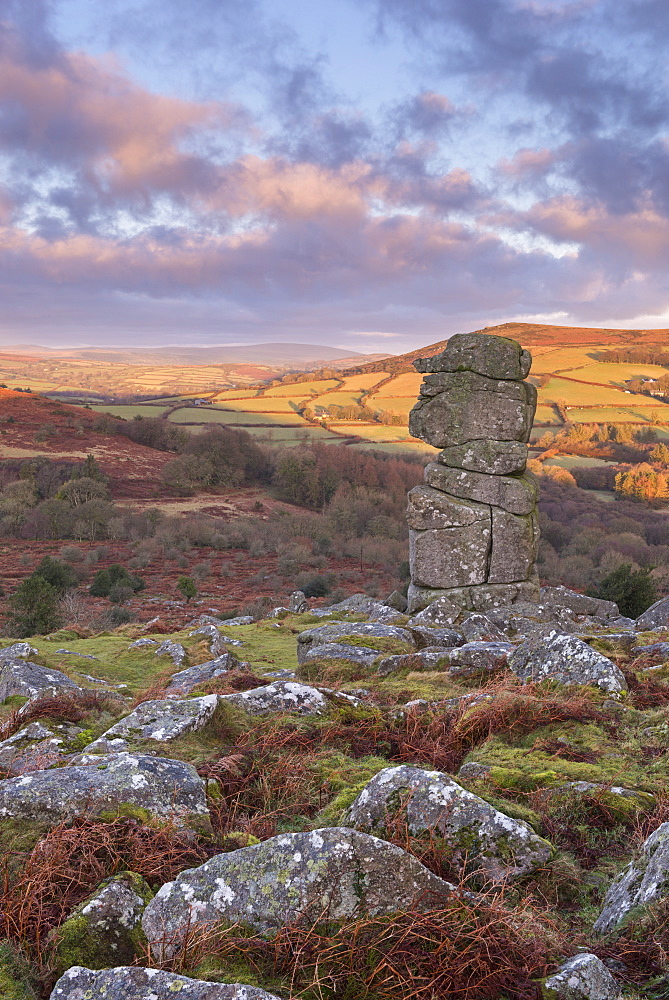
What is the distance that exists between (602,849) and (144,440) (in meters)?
99.7

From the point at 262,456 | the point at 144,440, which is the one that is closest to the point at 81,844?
the point at 262,456

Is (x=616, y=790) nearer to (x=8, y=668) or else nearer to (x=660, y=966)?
(x=660, y=966)

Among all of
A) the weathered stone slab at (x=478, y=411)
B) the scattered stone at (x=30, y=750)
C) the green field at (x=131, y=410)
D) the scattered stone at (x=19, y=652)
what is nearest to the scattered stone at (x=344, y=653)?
the scattered stone at (x=30, y=750)

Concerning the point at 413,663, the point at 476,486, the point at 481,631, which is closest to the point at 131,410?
the point at 476,486

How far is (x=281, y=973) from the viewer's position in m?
2.91

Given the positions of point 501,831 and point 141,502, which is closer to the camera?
point 501,831

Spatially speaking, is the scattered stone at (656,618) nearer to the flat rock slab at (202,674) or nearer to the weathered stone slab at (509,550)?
the weathered stone slab at (509,550)

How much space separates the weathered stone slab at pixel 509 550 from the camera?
18.3 meters

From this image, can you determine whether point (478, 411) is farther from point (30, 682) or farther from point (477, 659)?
point (30, 682)

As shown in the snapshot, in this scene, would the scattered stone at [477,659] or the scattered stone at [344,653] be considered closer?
the scattered stone at [477,659]

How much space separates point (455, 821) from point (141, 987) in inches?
79.1

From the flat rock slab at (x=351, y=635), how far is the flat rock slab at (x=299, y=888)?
7266 mm

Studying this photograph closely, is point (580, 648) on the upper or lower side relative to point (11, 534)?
upper

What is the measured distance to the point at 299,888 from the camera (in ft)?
10.5
